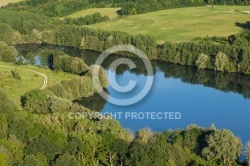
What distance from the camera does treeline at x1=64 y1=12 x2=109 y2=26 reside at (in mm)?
105312

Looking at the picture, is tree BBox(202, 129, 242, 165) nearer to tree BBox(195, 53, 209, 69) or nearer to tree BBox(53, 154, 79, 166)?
tree BBox(53, 154, 79, 166)

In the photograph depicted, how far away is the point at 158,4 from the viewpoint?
372 feet

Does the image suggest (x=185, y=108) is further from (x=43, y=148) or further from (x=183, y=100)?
(x=43, y=148)

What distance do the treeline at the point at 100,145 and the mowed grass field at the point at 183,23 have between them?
52239 millimetres

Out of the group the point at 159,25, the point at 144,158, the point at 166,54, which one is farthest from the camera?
the point at 159,25

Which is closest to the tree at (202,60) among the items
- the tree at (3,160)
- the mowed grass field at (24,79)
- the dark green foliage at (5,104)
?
the mowed grass field at (24,79)

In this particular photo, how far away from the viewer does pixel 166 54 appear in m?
76.9

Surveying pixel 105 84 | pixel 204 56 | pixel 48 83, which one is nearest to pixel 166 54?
pixel 204 56

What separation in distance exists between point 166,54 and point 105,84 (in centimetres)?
2056

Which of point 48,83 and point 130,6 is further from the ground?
point 130,6

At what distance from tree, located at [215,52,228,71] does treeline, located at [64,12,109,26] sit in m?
44.4

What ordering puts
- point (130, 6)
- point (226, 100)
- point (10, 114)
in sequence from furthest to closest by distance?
point (130, 6) < point (226, 100) < point (10, 114)

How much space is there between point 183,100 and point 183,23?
151ft

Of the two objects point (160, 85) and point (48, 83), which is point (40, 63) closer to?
point (48, 83)
